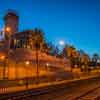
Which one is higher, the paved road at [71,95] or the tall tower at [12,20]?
the tall tower at [12,20]

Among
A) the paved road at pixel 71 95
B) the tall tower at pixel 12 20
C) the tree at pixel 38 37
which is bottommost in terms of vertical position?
the paved road at pixel 71 95

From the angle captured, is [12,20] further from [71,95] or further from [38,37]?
[71,95]

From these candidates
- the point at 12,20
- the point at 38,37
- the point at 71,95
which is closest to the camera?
the point at 71,95

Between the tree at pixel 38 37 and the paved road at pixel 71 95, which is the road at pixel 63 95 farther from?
the tree at pixel 38 37

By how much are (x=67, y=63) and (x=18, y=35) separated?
22.3m

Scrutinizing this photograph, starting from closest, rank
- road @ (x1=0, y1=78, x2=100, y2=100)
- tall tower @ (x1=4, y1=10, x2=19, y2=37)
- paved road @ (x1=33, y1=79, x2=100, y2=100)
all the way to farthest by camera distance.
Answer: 1. road @ (x1=0, y1=78, x2=100, y2=100)
2. paved road @ (x1=33, y1=79, x2=100, y2=100)
3. tall tower @ (x1=4, y1=10, x2=19, y2=37)

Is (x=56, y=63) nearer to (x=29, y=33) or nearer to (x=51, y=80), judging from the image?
(x=29, y=33)

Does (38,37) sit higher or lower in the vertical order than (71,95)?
higher

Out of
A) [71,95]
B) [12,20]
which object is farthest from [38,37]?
[71,95]

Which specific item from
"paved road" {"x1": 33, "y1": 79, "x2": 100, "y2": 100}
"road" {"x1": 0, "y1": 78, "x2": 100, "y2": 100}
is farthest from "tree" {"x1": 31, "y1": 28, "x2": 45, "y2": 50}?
"paved road" {"x1": 33, "y1": 79, "x2": 100, "y2": 100}

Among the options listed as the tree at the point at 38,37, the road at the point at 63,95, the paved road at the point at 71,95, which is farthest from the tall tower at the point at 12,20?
the paved road at the point at 71,95

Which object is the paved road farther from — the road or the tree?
the tree

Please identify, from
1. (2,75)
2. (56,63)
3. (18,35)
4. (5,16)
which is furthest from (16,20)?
(2,75)

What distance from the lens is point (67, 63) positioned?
87.9m
